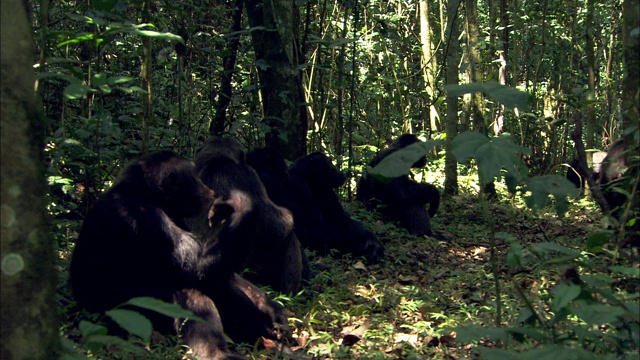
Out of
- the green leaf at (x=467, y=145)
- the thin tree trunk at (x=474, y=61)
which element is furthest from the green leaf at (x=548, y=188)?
the thin tree trunk at (x=474, y=61)

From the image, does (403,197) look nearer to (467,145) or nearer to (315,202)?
(315,202)

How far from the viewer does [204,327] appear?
4.45m

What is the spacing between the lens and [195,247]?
15.3 ft

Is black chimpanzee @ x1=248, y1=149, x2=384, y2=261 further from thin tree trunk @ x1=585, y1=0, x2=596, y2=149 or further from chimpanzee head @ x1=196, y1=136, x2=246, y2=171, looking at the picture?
thin tree trunk @ x1=585, y1=0, x2=596, y2=149

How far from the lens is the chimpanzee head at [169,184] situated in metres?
4.70

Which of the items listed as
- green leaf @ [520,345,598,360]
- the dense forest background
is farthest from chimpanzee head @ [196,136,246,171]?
green leaf @ [520,345,598,360]

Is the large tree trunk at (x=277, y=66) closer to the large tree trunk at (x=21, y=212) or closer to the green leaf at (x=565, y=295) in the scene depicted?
the green leaf at (x=565, y=295)

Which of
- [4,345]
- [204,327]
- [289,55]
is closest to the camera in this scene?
[4,345]

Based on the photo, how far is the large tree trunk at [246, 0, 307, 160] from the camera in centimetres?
788

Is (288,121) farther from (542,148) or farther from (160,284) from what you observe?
(542,148)

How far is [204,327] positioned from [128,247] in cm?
75

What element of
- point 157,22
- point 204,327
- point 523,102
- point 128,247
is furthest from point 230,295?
point 157,22

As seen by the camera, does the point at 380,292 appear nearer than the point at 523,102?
No

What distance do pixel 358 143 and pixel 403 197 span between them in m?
4.15
